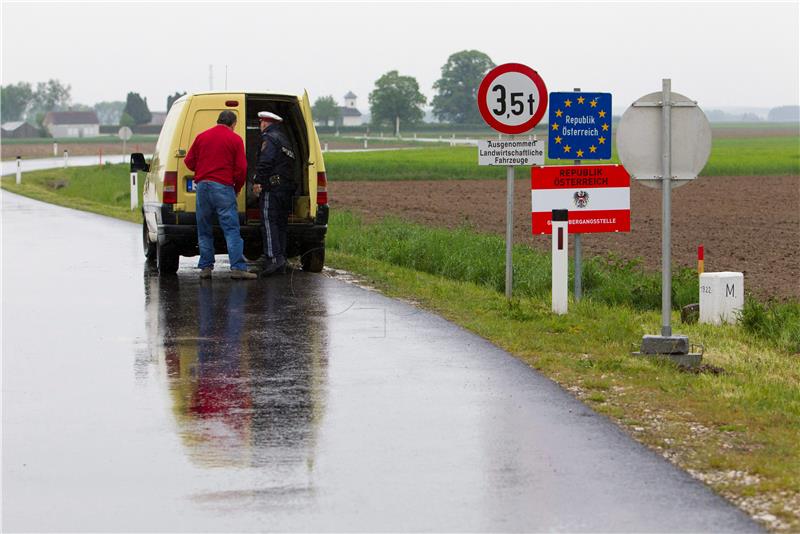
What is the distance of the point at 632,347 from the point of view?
10.5 m

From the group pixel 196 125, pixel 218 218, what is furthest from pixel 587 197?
pixel 196 125

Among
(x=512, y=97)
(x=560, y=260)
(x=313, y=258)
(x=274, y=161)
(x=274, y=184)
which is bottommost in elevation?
(x=313, y=258)

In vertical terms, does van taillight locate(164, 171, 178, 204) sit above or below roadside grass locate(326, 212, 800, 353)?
above

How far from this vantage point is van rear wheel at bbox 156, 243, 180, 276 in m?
15.6

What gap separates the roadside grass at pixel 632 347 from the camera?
6859mm

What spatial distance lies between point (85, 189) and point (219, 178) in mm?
24919

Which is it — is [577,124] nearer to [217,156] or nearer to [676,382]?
[217,156]

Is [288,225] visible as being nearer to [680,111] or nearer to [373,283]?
[373,283]

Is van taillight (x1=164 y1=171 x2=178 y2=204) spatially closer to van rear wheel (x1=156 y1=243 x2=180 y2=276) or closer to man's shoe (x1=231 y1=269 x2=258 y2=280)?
van rear wheel (x1=156 y1=243 x2=180 y2=276)

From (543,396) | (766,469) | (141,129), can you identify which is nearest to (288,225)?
(543,396)

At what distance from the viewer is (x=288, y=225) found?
15773 mm

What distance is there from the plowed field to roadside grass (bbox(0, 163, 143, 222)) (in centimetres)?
534

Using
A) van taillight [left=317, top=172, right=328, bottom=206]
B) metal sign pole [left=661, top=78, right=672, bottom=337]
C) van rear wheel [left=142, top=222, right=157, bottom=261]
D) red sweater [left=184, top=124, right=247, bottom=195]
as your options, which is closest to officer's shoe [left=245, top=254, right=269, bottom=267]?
van rear wheel [left=142, top=222, right=157, bottom=261]

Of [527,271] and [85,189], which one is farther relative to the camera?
[85,189]
